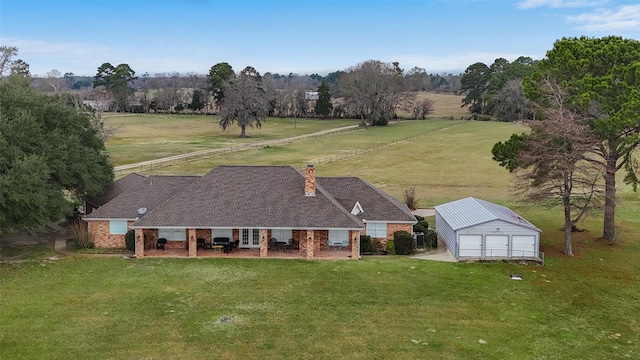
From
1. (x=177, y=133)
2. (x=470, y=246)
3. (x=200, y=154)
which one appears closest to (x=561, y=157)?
(x=470, y=246)

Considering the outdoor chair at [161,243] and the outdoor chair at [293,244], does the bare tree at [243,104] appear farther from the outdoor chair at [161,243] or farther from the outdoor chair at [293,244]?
the outdoor chair at [293,244]

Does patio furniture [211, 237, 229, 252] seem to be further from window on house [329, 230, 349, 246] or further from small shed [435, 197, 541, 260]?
small shed [435, 197, 541, 260]

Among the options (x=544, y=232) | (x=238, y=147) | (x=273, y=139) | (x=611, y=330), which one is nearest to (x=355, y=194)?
(x=544, y=232)

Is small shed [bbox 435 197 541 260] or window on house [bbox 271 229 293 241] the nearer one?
small shed [bbox 435 197 541 260]

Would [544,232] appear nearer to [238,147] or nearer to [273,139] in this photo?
[238,147]

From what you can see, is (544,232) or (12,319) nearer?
(12,319)

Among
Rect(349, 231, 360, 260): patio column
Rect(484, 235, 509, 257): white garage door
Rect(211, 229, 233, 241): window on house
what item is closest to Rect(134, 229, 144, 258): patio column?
Rect(211, 229, 233, 241): window on house
